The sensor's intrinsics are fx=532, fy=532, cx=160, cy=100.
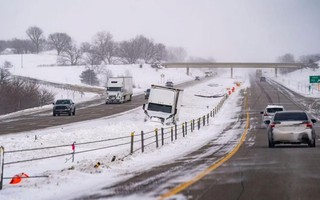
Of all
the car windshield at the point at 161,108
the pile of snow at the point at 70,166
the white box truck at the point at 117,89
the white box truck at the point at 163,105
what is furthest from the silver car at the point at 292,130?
the white box truck at the point at 117,89

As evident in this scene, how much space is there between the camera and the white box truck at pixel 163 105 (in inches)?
1870

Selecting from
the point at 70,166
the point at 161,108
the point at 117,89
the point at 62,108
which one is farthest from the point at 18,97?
the point at 70,166

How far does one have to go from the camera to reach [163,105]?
47.9m

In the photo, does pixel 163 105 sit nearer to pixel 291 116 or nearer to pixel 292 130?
pixel 291 116

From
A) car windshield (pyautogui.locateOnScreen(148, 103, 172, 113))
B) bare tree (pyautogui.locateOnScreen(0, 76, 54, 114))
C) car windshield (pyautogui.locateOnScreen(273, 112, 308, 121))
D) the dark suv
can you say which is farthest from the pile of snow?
bare tree (pyautogui.locateOnScreen(0, 76, 54, 114))

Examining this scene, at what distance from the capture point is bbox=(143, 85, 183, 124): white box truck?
47.5 metres

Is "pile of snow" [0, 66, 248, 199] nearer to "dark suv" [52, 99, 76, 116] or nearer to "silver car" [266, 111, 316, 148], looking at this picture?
"silver car" [266, 111, 316, 148]

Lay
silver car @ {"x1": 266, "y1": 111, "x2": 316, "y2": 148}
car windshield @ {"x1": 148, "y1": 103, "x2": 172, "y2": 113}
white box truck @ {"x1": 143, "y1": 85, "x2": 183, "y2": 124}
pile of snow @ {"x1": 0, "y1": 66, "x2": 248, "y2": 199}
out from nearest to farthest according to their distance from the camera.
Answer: pile of snow @ {"x1": 0, "y1": 66, "x2": 248, "y2": 199} < silver car @ {"x1": 266, "y1": 111, "x2": 316, "y2": 148} < white box truck @ {"x1": 143, "y1": 85, "x2": 183, "y2": 124} < car windshield @ {"x1": 148, "y1": 103, "x2": 172, "y2": 113}

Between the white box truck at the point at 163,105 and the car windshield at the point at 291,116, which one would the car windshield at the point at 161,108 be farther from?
the car windshield at the point at 291,116

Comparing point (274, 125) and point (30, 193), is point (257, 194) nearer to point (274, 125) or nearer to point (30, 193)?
point (30, 193)

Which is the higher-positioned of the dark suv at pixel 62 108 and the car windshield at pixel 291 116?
the car windshield at pixel 291 116

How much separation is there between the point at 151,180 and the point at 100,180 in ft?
4.56

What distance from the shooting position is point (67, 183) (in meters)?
13.0

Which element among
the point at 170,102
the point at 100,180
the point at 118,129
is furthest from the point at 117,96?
the point at 100,180
